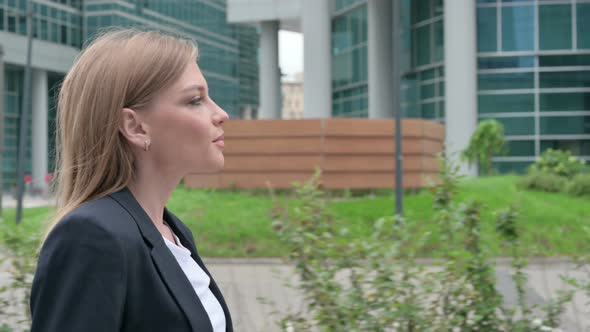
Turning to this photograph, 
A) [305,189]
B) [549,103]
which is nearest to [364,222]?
[305,189]

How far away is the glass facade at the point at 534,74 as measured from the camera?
105 feet

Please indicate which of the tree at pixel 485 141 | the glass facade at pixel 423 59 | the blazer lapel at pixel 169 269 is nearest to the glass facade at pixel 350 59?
the glass facade at pixel 423 59

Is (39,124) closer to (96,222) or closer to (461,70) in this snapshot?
(461,70)

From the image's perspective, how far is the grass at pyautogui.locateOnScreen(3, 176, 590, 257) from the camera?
50.0ft

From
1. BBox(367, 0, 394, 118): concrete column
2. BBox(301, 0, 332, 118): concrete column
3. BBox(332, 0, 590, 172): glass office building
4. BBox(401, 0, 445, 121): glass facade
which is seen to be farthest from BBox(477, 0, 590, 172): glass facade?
BBox(301, 0, 332, 118): concrete column

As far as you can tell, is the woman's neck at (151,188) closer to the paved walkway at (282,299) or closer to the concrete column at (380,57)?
the paved walkway at (282,299)

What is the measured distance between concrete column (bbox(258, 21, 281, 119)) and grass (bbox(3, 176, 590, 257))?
28.5m

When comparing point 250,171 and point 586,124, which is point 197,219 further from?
point 586,124

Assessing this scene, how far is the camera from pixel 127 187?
1507 millimetres

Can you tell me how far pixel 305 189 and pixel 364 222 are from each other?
1310cm

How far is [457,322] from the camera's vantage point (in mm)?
3615

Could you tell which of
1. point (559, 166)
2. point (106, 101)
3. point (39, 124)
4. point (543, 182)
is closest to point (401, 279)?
point (106, 101)

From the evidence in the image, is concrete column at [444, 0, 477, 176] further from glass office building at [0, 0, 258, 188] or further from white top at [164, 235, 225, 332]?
white top at [164, 235, 225, 332]

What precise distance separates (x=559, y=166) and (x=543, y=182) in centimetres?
239
